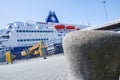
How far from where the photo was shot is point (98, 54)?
216 cm

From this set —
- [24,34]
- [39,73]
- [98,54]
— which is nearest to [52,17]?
[24,34]

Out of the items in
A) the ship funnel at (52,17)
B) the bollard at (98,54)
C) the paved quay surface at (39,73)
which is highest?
the ship funnel at (52,17)

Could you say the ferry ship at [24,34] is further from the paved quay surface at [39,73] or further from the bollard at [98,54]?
the bollard at [98,54]

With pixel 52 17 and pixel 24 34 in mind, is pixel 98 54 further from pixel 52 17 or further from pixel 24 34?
pixel 52 17

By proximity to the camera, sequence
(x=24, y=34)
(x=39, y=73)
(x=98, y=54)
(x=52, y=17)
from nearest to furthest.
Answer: (x=98, y=54) → (x=39, y=73) → (x=24, y=34) → (x=52, y=17)

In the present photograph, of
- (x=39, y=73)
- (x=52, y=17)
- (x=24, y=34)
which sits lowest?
(x=39, y=73)

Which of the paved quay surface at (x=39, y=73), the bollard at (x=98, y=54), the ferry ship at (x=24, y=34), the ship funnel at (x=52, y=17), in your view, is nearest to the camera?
the bollard at (x=98, y=54)

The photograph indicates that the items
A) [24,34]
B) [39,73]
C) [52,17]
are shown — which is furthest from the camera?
[52,17]

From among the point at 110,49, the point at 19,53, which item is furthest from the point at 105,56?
the point at 19,53

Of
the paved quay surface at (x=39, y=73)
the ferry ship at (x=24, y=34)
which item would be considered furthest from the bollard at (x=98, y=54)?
the ferry ship at (x=24, y=34)

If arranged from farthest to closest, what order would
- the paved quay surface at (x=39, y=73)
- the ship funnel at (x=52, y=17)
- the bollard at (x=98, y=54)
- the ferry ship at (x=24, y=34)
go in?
1. the ship funnel at (x=52, y=17)
2. the ferry ship at (x=24, y=34)
3. the paved quay surface at (x=39, y=73)
4. the bollard at (x=98, y=54)

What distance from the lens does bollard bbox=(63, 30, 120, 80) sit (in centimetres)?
216

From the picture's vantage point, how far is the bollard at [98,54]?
7.09ft

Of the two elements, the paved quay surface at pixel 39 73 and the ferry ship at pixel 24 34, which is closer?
the paved quay surface at pixel 39 73
